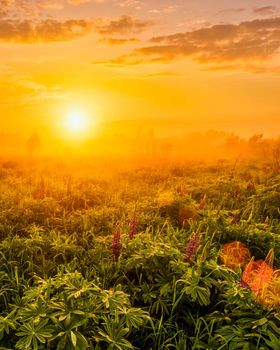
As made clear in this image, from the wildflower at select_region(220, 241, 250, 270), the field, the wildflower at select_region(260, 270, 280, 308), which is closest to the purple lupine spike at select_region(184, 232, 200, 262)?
the field

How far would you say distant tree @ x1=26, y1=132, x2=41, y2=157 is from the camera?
33312mm

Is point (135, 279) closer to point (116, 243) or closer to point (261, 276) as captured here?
point (116, 243)

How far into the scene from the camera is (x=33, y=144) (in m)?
36.3

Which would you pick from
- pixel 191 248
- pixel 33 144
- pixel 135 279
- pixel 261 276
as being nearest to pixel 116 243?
pixel 135 279

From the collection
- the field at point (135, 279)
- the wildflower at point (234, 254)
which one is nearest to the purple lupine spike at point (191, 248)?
the field at point (135, 279)

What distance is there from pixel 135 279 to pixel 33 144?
3308 centimetres

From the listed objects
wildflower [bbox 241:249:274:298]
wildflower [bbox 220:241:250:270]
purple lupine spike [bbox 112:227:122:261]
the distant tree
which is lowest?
the distant tree

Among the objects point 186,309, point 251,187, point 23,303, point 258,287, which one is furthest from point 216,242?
point 251,187

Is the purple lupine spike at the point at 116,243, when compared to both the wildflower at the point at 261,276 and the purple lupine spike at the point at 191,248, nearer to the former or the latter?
the purple lupine spike at the point at 191,248

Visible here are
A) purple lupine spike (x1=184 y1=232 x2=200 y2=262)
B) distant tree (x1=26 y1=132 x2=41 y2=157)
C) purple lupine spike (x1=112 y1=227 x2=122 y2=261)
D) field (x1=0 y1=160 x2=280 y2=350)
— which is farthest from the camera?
distant tree (x1=26 y1=132 x2=41 y2=157)

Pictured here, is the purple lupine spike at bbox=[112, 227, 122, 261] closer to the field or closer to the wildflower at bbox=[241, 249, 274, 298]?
the field

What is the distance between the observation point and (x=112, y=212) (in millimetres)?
7805

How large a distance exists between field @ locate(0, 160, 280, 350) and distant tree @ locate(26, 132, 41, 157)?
2495cm

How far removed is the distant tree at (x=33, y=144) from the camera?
109 ft
